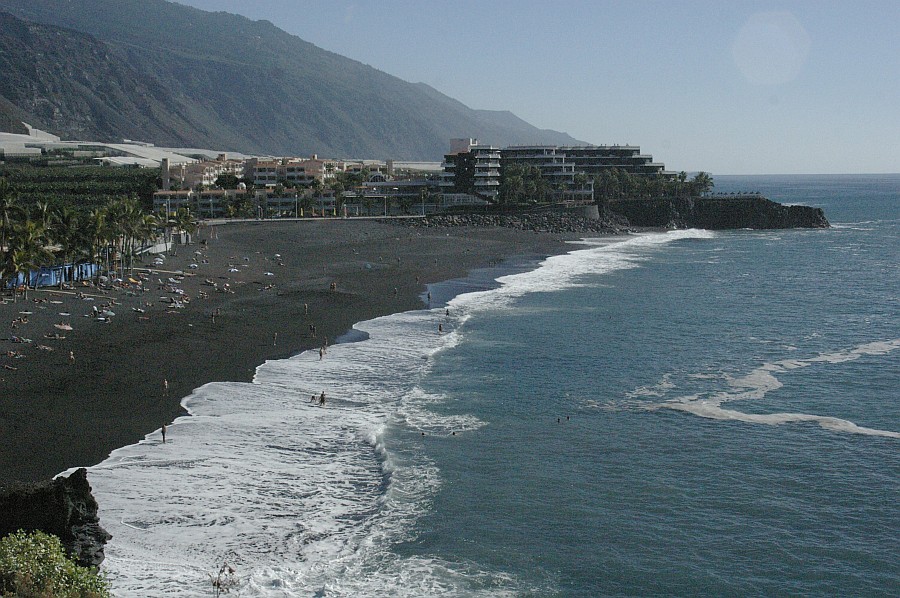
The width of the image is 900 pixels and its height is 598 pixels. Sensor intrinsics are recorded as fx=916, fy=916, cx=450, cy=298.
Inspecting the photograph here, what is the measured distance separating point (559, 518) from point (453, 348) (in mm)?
23370

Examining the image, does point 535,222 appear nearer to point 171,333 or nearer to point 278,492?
point 171,333

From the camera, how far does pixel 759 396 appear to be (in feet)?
133

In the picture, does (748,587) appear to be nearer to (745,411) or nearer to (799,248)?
(745,411)

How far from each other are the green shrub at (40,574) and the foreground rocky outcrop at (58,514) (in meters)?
3.49

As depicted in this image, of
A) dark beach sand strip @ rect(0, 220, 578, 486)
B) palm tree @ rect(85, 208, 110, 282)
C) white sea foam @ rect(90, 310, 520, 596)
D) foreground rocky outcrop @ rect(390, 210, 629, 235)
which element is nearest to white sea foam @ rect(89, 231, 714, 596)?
white sea foam @ rect(90, 310, 520, 596)

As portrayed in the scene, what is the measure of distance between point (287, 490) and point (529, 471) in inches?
319

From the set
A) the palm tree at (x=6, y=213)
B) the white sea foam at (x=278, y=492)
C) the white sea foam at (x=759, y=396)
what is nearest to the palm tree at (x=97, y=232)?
the palm tree at (x=6, y=213)

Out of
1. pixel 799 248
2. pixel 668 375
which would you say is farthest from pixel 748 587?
pixel 799 248

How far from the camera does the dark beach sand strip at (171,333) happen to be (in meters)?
33.1

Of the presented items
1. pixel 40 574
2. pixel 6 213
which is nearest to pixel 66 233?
pixel 6 213

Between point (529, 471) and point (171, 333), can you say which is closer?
point (529, 471)

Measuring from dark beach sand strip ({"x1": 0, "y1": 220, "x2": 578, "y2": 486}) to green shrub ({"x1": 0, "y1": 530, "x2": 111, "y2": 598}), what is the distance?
1122 centimetres

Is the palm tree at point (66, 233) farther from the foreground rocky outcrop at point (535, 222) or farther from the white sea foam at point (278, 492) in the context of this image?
the foreground rocky outcrop at point (535, 222)

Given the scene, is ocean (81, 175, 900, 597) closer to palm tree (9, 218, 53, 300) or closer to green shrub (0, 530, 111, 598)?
green shrub (0, 530, 111, 598)
